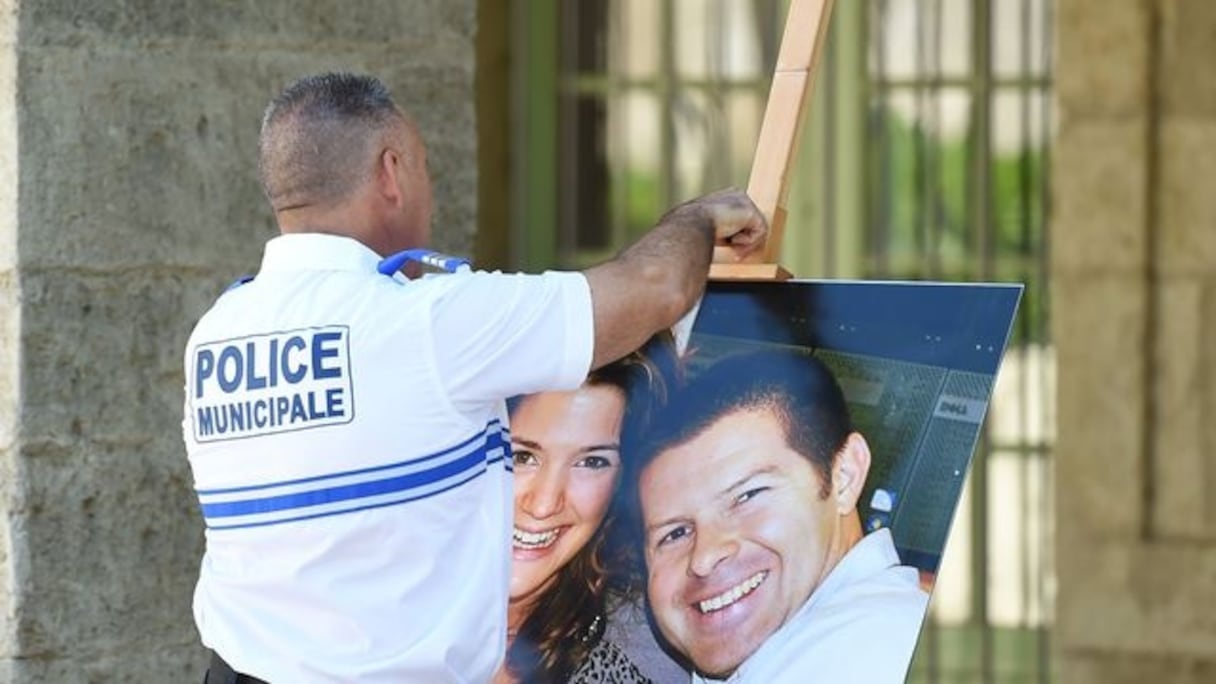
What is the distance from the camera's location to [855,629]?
3.31 metres

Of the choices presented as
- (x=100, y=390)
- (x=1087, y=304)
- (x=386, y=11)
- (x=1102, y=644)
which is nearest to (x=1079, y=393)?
(x=1087, y=304)

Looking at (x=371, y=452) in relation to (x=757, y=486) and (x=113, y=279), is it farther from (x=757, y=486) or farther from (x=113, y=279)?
(x=113, y=279)

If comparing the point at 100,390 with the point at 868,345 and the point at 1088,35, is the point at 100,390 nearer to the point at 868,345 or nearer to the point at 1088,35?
the point at 868,345

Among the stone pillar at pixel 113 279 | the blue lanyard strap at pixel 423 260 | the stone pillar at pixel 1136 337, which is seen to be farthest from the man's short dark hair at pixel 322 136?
the stone pillar at pixel 1136 337

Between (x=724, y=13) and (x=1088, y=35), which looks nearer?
(x=1088, y=35)

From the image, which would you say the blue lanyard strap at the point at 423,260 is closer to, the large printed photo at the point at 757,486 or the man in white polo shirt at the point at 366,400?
the man in white polo shirt at the point at 366,400

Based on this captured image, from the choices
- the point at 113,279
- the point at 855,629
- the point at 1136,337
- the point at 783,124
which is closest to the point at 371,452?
the point at 855,629

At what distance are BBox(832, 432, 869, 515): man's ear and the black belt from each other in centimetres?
76

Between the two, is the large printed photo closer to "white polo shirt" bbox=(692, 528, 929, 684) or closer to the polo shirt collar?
"white polo shirt" bbox=(692, 528, 929, 684)

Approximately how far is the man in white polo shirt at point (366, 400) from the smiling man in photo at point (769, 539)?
0.24 meters

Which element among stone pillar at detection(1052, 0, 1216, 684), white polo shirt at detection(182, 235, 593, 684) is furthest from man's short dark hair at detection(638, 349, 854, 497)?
stone pillar at detection(1052, 0, 1216, 684)

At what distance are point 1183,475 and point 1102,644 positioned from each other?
0.48 meters

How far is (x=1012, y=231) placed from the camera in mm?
7297

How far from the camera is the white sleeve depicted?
3.11 metres
